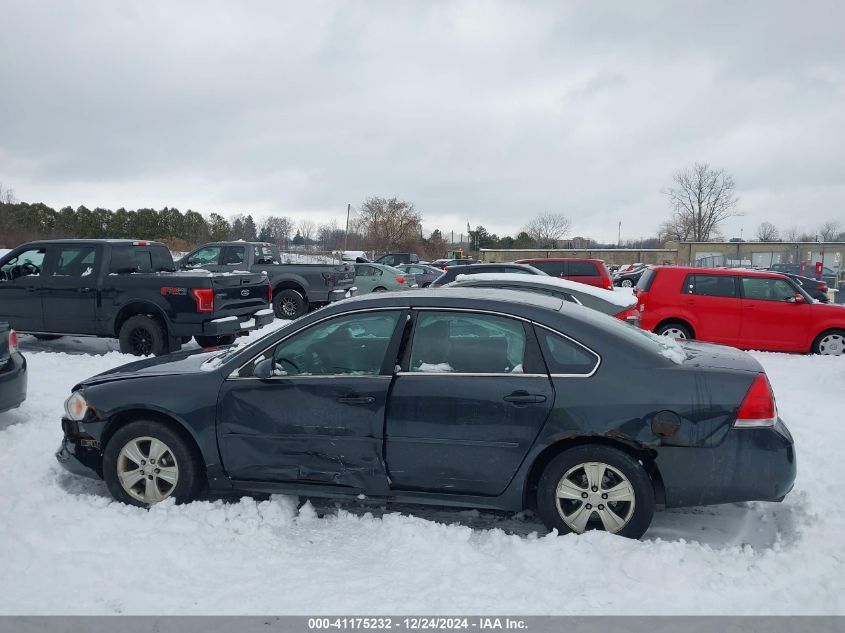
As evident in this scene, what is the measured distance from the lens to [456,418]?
385 cm

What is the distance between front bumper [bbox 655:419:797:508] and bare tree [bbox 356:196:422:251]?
227 feet

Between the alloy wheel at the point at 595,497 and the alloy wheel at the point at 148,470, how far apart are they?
2.55 metres

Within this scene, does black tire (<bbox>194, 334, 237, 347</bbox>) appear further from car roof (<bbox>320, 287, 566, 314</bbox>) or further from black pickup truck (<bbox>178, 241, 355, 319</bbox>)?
car roof (<bbox>320, 287, 566, 314</bbox>)

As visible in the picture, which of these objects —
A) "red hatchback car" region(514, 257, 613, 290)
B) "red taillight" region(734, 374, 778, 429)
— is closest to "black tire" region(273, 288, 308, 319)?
"red hatchback car" region(514, 257, 613, 290)

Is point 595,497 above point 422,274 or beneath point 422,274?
beneath

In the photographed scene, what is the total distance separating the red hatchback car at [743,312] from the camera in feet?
35.6

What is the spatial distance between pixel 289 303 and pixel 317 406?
1151cm

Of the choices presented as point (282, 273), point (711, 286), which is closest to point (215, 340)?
point (282, 273)

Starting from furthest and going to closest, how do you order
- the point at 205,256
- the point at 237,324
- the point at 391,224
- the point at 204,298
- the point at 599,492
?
1. the point at 391,224
2. the point at 205,256
3. the point at 204,298
4. the point at 237,324
5. the point at 599,492

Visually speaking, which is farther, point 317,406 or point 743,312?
point 743,312

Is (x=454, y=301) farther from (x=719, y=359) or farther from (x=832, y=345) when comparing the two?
(x=832, y=345)

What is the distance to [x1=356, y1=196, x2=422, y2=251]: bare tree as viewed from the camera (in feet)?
238

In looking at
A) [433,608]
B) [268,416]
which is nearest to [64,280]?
[268,416]
